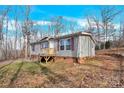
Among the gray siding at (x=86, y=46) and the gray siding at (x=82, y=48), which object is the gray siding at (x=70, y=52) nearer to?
the gray siding at (x=82, y=48)

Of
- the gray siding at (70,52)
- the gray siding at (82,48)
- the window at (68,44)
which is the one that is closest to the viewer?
the gray siding at (82,48)

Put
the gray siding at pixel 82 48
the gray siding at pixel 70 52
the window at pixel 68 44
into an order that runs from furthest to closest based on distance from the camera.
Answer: the window at pixel 68 44 → the gray siding at pixel 70 52 → the gray siding at pixel 82 48

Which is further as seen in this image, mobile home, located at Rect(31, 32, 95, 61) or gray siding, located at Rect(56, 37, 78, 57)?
gray siding, located at Rect(56, 37, 78, 57)

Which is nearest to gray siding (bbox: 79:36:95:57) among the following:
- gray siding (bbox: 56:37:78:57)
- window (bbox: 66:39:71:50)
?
gray siding (bbox: 56:37:78:57)

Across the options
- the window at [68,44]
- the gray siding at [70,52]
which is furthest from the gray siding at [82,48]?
the window at [68,44]

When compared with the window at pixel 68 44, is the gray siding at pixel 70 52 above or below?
below

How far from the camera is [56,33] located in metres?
34.7

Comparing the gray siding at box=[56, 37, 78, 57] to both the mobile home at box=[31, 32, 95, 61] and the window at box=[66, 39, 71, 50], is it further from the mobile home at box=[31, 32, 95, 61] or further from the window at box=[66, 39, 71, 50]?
the window at box=[66, 39, 71, 50]

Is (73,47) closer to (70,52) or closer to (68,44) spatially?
(70,52)

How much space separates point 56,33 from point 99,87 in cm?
2793

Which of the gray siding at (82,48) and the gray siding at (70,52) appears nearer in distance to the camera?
the gray siding at (82,48)

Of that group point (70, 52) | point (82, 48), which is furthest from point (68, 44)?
point (82, 48)

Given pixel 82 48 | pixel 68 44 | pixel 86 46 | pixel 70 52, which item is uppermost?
pixel 68 44

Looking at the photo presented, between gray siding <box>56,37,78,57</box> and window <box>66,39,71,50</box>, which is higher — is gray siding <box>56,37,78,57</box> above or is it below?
below
